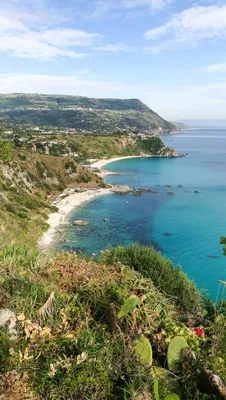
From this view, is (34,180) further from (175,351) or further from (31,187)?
(175,351)

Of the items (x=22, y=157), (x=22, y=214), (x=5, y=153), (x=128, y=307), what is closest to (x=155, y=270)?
(x=128, y=307)

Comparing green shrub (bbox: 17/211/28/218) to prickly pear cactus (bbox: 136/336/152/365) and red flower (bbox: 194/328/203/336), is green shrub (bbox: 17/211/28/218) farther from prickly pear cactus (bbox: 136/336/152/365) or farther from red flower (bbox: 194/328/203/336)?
prickly pear cactus (bbox: 136/336/152/365)

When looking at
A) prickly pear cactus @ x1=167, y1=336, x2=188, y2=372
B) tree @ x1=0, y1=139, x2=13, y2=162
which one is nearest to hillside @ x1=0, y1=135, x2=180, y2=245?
tree @ x1=0, y1=139, x2=13, y2=162

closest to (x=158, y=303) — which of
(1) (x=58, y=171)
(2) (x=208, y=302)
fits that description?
(2) (x=208, y=302)

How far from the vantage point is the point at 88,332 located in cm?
591

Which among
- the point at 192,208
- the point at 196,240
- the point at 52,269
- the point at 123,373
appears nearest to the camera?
the point at 123,373

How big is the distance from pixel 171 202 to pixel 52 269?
6387 cm

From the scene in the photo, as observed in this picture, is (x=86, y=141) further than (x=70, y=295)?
Yes

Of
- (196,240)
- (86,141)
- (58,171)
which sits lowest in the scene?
(196,240)

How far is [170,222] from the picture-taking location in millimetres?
55312

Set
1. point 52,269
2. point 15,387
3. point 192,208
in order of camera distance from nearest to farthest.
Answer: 1. point 15,387
2. point 52,269
3. point 192,208

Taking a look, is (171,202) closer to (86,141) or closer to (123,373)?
(123,373)

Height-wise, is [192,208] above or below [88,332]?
below

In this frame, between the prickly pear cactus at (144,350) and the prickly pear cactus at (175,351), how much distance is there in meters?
0.50
